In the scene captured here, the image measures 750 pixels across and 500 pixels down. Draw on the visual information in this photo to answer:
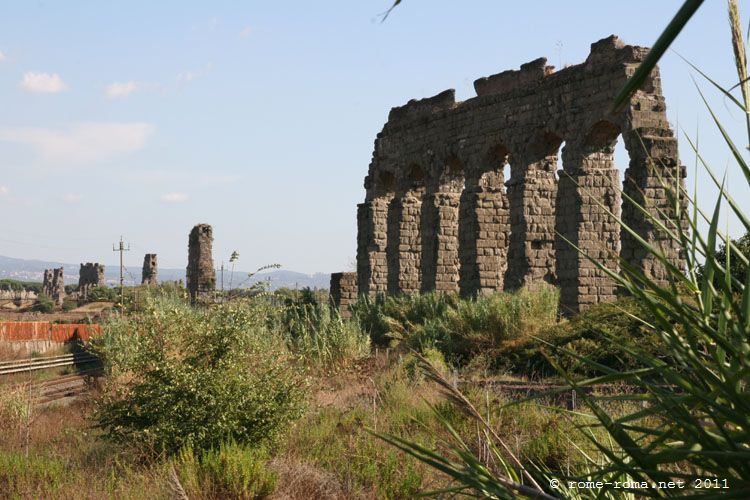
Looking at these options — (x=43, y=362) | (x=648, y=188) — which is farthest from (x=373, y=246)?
(x=648, y=188)

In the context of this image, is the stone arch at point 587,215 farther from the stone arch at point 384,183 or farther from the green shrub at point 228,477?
the green shrub at point 228,477

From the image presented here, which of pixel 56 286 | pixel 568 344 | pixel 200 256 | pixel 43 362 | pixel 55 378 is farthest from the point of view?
pixel 56 286

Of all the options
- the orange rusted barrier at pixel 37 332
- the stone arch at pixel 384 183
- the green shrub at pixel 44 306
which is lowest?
the orange rusted barrier at pixel 37 332

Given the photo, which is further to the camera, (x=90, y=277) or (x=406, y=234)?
(x=90, y=277)

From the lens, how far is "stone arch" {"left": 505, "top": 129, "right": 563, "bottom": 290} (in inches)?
850

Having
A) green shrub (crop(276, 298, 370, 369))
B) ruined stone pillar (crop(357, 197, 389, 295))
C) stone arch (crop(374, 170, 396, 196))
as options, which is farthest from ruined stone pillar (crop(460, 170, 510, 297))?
green shrub (crop(276, 298, 370, 369))

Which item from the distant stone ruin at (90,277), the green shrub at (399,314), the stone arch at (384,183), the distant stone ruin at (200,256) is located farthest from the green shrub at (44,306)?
the green shrub at (399,314)

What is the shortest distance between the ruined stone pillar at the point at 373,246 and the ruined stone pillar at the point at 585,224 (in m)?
8.98

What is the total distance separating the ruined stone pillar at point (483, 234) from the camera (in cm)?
2342

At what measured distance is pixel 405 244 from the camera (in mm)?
27406

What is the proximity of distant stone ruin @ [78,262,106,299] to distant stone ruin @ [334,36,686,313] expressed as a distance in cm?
4800

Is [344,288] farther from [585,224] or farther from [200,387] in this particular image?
[200,387]

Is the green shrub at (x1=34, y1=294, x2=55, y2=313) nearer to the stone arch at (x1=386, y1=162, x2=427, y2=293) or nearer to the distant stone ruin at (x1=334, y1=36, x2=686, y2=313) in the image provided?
the distant stone ruin at (x1=334, y1=36, x2=686, y2=313)

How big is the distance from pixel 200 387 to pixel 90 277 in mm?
69723
